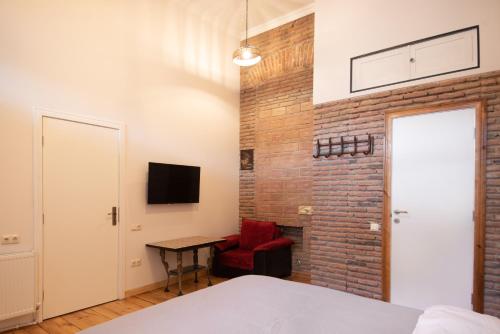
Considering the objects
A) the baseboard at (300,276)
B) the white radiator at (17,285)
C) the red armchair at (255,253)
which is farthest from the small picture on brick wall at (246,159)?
the white radiator at (17,285)

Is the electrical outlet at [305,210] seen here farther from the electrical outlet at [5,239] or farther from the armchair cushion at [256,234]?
the electrical outlet at [5,239]

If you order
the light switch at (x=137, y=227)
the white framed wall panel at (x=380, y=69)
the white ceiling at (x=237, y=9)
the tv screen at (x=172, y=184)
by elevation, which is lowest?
the light switch at (x=137, y=227)

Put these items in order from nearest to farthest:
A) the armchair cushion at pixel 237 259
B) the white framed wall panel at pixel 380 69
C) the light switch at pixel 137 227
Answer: the white framed wall panel at pixel 380 69 < the light switch at pixel 137 227 < the armchair cushion at pixel 237 259

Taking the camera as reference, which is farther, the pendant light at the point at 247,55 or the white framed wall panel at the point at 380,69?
the pendant light at the point at 247,55

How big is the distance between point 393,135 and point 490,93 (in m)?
0.92

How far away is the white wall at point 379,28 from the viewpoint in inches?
118

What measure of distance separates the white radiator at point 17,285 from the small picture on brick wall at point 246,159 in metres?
3.32

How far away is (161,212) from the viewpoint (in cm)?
432

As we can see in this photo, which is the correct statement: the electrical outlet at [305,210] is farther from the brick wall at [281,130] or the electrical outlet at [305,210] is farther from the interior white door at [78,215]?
the interior white door at [78,215]

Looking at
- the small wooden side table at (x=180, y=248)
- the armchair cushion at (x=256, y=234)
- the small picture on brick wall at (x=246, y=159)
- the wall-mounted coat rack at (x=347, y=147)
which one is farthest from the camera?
the small picture on brick wall at (x=246, y=159)

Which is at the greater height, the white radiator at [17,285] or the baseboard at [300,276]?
the white radiator at [17,285]

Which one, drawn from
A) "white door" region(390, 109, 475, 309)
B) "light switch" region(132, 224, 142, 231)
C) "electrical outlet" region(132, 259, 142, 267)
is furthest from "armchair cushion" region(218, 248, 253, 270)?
"white door" region(390, 109, 475, 309)

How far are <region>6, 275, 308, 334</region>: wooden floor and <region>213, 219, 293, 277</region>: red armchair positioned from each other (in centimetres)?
58

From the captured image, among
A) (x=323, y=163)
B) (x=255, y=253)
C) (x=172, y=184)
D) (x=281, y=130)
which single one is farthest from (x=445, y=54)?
(x=172, y=184)
